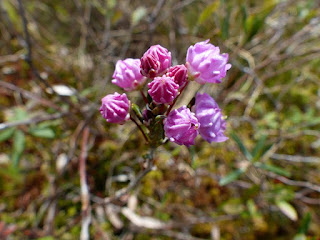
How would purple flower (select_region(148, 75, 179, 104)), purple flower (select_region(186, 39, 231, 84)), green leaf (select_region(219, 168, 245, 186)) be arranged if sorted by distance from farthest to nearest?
1. green leaf (select_region(219, 168, 245, 186))
2. purple flower (select_region(186, 39, 231, 84))
3. purple flower (select_region(148, 75, 179, 104))

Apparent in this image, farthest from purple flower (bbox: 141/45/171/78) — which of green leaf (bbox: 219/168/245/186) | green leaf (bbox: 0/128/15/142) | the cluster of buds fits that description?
green leaf (bbox: 0/128/15/142)

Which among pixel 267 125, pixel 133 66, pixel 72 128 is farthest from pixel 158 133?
pixel 267 125

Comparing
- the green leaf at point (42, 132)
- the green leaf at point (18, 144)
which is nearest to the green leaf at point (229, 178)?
the green leaf at point (42, 132)

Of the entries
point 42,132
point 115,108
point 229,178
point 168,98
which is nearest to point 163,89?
point 168,98

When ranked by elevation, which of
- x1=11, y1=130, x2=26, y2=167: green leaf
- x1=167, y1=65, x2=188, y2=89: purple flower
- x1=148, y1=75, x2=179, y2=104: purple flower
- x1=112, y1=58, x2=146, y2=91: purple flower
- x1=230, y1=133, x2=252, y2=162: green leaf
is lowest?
x1=230, y1=133, x2=252, y2=162: green leaf

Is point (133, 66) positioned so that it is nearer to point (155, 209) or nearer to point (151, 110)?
point (151, 110)

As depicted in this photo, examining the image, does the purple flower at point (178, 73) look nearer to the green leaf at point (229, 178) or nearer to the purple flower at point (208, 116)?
the purple flower at point (208, 116)

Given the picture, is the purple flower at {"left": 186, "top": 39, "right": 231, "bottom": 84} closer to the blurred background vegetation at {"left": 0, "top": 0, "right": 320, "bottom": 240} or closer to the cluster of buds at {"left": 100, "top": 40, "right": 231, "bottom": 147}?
the cluster of buds at {"left": 100, "top": 40, "right": 231, "bottom": 147}

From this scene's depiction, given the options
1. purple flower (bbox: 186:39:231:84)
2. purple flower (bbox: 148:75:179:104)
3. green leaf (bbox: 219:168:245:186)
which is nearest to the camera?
purple flower (bbox: 148:75:179:104)
